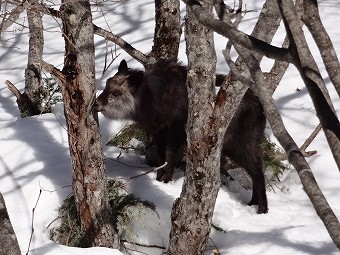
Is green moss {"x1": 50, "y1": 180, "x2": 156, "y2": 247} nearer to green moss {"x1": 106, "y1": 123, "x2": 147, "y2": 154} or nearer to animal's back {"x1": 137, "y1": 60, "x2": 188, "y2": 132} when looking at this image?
animal's back {"x1": 137, "y1": 60, "x2": 188, "y2": 132}

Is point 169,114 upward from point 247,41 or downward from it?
downward

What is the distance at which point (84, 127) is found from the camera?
4531 millimetres

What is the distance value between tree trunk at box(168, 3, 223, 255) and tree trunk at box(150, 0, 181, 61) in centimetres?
199

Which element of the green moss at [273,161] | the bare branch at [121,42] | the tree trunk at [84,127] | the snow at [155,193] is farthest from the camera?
the green moss at [273,161]

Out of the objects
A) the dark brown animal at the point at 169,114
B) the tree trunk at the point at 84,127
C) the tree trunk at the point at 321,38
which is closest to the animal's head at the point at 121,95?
the dark brown animal at the point at 169,114

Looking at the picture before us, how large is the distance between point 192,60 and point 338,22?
256 inches

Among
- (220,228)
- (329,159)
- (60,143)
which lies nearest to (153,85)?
(60,143)

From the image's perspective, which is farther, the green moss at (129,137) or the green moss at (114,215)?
the green moss at (129,137)

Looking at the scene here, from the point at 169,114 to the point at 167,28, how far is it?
826 millimetres

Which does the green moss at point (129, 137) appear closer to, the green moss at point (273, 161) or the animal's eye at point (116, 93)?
the animal's eye at point (116, 93)

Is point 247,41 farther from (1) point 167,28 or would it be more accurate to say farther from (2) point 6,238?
(1) point 167,28

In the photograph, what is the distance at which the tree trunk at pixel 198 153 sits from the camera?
13.0ft

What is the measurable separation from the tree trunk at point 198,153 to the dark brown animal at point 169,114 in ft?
4.82

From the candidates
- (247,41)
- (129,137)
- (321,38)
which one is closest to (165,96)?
(129,137)
